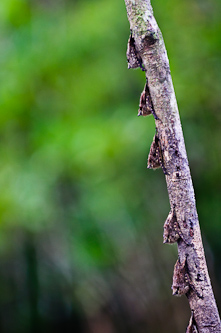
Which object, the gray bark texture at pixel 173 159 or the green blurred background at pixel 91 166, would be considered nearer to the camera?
the gray bark texture at pixel 173 159

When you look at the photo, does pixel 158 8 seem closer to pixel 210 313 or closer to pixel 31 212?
pixel 31 212

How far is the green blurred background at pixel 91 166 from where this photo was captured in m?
3.10

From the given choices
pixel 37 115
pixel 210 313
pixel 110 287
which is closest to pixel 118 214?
pixel 110 287

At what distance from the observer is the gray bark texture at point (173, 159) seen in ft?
1.94

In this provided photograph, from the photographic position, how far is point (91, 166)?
3.11 m

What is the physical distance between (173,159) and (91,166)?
251 cm

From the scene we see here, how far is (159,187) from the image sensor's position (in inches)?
152

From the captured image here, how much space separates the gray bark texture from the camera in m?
0.59

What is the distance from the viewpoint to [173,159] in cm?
60

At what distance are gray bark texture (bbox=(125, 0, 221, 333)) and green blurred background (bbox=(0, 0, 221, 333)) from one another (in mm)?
2227

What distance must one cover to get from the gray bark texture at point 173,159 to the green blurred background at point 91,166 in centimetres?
223

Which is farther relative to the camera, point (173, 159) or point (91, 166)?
point (91, 166)

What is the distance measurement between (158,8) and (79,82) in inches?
33.8

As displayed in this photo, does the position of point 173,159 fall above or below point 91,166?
below
